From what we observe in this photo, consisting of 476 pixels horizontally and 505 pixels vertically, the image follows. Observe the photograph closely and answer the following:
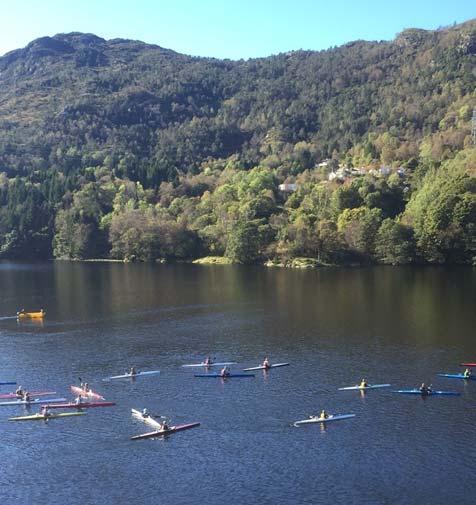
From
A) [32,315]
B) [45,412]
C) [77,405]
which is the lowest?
[45,412]

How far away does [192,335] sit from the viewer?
91250 mm

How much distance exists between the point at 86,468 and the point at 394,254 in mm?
129878

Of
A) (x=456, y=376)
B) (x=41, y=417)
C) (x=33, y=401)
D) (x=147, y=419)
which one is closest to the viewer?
(x=147, y=419)

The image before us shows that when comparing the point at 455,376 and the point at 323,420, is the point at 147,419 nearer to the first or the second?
the point at 323,420

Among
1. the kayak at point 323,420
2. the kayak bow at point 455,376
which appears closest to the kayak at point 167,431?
the kayak at point 323,420

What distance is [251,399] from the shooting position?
63094 millimetres

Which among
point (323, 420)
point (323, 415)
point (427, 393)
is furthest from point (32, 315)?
point (427, 393)

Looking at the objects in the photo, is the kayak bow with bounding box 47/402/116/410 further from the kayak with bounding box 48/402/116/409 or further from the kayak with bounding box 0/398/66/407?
the kayak with bounding box 0/398/66/407

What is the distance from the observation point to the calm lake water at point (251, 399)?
45781mm

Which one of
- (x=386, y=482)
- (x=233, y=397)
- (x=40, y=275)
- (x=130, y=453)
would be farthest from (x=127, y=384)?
(x=40, y=275)

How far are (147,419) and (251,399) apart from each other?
10985 millimetres

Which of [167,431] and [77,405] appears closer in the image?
[167,431]

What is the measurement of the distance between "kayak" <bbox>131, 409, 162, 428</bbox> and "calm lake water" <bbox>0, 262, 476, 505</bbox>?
70 cm

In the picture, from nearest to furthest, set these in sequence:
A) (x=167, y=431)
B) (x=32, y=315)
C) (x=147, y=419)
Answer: (x=167, y=431)
(x=147, y=419)
(x=32, y=315)
